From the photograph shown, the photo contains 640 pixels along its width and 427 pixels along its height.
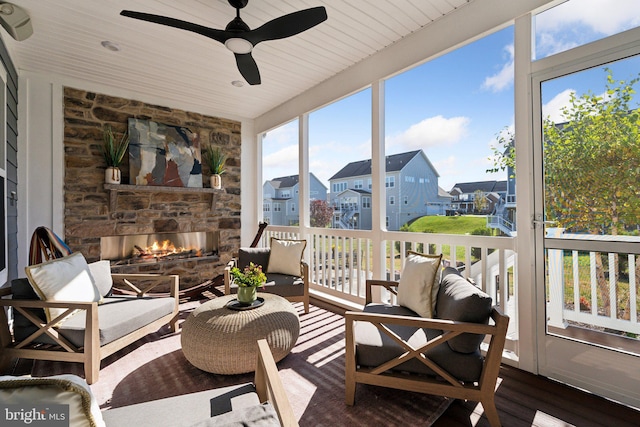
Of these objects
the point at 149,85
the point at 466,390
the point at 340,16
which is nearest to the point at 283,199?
the point at 149,85

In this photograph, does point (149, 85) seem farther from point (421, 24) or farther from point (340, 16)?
point (421, 24)

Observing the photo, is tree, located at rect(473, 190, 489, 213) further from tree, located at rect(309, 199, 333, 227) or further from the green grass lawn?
tree, located at rect(309, 199, 333, 227)

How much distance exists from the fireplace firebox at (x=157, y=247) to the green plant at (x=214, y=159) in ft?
3.55

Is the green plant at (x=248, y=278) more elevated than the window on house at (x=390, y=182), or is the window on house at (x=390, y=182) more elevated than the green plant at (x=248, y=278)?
the window on house at (x=390, y=182)

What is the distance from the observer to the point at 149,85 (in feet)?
14.1

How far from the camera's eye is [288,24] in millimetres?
2268

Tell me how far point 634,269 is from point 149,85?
538 cm

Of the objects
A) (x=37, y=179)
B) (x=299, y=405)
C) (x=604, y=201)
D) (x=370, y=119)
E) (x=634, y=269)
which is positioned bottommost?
(x=299, y=405)

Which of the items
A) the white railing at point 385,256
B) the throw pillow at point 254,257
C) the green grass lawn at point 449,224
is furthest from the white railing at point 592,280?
the throw pillow at point 254,257

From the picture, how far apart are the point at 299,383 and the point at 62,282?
1909mm

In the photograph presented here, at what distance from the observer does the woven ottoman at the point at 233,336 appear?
2.11 meters

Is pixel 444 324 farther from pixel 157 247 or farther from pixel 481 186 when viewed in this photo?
pixel 157 247

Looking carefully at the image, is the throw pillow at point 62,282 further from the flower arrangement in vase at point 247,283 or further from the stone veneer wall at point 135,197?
the stone veneer wall at point 135,197

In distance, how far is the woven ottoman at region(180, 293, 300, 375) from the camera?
2107 millimetres
